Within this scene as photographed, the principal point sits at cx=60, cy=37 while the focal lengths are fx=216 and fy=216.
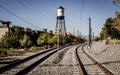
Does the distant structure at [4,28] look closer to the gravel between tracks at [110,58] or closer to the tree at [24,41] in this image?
the tree at [24,41]

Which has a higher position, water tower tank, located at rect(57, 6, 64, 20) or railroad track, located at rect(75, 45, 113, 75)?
water tower tank, located at rect(57, 6, 64, 20)

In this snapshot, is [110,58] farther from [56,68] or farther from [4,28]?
[4,28]

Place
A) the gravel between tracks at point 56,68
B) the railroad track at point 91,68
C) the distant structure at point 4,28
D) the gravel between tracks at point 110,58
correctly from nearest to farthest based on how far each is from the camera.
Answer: the railroad track at point 91,68, the gravel between tracks at point 56,68, the gravel between tracks at point 110,58, the distant structure at point 4,28

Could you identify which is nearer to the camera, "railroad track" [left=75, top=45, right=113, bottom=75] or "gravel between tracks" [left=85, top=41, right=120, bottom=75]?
"railroad track" [left=75, top=45, right=113, bottom=75]

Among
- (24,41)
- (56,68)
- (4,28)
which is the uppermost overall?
(4,28)

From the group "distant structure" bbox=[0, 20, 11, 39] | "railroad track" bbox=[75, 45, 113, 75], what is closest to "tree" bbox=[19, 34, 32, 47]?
"distant structure" bbox=[0, 20, 11, 39]

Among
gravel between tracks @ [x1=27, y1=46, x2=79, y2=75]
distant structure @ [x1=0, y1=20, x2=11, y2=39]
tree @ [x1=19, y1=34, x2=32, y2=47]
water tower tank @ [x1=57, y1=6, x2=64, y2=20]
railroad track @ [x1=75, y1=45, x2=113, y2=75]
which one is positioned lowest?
gravel between tracks @ [x1=27, y1=46, x2=79, y2=75]

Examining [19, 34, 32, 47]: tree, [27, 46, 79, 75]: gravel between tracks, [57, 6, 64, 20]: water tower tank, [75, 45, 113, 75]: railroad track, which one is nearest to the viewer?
[75, 45, 113, 75]: railroad track

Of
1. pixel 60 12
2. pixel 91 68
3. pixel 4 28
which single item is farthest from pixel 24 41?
pixel 91 68

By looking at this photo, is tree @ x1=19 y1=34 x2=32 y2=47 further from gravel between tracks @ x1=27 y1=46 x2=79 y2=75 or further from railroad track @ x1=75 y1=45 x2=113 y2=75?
railroad track @ x1=75 y1=45 x2=113 y2=75

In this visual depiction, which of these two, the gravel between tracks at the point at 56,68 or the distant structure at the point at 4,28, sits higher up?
the distant structure at the point at 4,28

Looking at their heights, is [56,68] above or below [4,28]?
below

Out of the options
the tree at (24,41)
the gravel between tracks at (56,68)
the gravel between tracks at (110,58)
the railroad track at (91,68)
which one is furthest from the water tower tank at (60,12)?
the railroad track at (91,68)

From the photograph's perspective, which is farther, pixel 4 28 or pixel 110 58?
pixel 4 28
